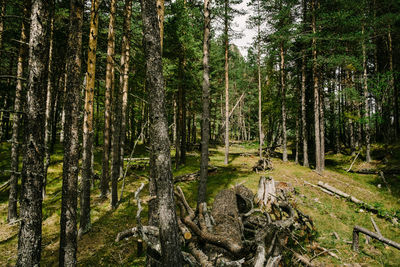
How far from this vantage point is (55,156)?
18.5 m

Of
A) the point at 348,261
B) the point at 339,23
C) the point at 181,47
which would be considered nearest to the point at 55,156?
the point at 181,47

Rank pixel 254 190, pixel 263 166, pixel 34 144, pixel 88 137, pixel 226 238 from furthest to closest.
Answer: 1. pixel 263 166
2. pixel 254 190
3. pixel 88 137
4. pixel 226 238
5. pixel 34 144

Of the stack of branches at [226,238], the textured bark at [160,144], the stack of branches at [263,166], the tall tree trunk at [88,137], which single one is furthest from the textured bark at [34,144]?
the stack of branches at [263,166]

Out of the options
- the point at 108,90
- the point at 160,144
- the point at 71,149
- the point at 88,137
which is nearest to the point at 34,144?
the point at 71,149

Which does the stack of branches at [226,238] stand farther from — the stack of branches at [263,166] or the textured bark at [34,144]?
the stack of branches at [263,166]

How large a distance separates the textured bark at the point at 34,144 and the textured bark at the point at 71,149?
1.79 feet

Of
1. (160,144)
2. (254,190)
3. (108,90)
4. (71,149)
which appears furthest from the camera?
(254,190)

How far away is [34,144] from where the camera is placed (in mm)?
4242

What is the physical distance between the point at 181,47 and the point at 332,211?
602 inches

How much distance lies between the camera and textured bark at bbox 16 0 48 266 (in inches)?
161

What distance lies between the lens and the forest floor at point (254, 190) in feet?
21.8

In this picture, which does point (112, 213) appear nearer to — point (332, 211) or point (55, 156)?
point (332, 211)

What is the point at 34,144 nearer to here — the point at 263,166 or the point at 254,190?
the point at 254,190

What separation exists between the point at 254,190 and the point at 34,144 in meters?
11.0
